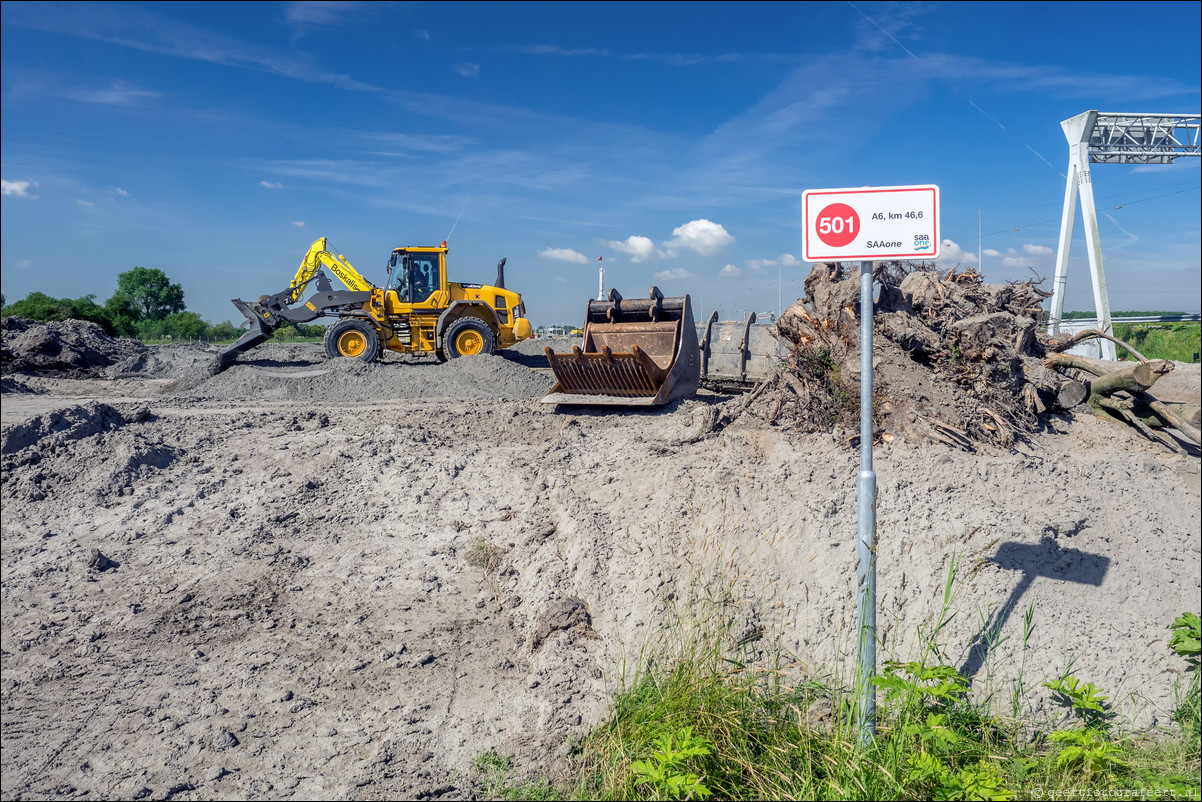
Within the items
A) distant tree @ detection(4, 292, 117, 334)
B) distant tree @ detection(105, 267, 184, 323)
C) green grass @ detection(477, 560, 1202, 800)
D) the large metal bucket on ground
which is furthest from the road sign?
distant tree @ detection(105, 267, 184, 323)

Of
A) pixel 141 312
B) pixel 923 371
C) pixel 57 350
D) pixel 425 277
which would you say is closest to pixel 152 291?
pixel 141 312

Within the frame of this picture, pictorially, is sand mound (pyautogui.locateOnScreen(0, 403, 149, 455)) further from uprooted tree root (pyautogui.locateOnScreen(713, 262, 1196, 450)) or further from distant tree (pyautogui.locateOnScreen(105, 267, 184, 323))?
distant tree (pyautogui.locateOnScreen(105, 267, 184, 323))

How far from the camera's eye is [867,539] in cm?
307

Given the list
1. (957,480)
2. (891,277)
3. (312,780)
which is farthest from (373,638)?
(891,277)

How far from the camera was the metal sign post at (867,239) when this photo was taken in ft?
9.40

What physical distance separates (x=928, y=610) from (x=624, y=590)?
1747 mm

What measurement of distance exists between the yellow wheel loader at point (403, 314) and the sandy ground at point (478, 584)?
8.85 m

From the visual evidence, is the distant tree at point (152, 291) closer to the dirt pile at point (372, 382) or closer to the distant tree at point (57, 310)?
the distant tree at point (57, 310)

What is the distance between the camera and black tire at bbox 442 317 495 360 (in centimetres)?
1566

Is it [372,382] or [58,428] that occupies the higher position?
[372,382]

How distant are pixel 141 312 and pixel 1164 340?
153 ft

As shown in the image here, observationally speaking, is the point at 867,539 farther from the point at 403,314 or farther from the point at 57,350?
the point at 57,350

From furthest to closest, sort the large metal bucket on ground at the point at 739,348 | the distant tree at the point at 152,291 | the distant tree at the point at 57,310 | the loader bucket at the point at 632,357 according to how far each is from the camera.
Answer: the distant tree at the point at 152,291 → the distant tree at the point at 57,310 → the large metal bucket on ground at the point at 739,348 → the loader bucket at the point at 632,357

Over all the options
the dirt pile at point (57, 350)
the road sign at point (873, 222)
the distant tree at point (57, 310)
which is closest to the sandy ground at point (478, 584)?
the road sign at point (873, 222)
